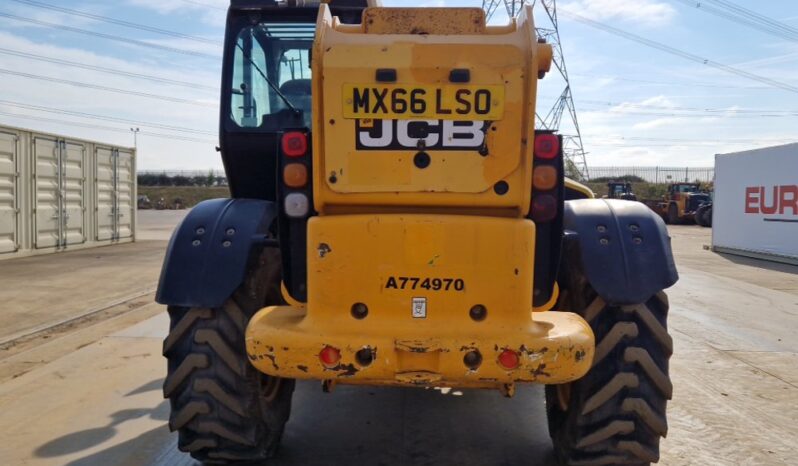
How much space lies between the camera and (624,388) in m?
3.29

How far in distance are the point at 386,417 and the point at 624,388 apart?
1.92 meters

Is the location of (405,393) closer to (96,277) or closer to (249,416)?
(249,416)

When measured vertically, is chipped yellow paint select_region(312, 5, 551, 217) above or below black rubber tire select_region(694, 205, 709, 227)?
above

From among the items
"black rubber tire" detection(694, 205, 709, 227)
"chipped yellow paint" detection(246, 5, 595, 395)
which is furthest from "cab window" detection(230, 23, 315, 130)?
"black rubber tire" detection(694, 205, 709, 227)

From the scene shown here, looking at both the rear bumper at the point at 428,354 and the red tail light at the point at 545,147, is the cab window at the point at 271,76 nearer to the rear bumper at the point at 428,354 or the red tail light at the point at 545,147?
the red tail light at the point at 545,147

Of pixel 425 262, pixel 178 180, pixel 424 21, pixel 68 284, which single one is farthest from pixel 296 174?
pixel 178 180

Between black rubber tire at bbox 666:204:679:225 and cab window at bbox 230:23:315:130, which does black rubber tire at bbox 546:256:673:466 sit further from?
black rubber tire at bbox 666:204:679:225

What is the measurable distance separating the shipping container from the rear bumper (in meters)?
14.9

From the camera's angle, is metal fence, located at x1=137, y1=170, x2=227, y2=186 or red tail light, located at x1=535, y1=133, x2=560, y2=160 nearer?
red tail light, located at x1=535, y1=133, x2=560, y2=160

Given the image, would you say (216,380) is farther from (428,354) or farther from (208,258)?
(428,354)

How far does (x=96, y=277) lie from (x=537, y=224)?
33.6 feet

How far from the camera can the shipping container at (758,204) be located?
1543 cm

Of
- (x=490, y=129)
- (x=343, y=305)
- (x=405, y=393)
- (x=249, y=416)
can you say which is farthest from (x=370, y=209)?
(x=405, y=393)

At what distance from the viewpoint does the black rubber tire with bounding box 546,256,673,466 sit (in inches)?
129
